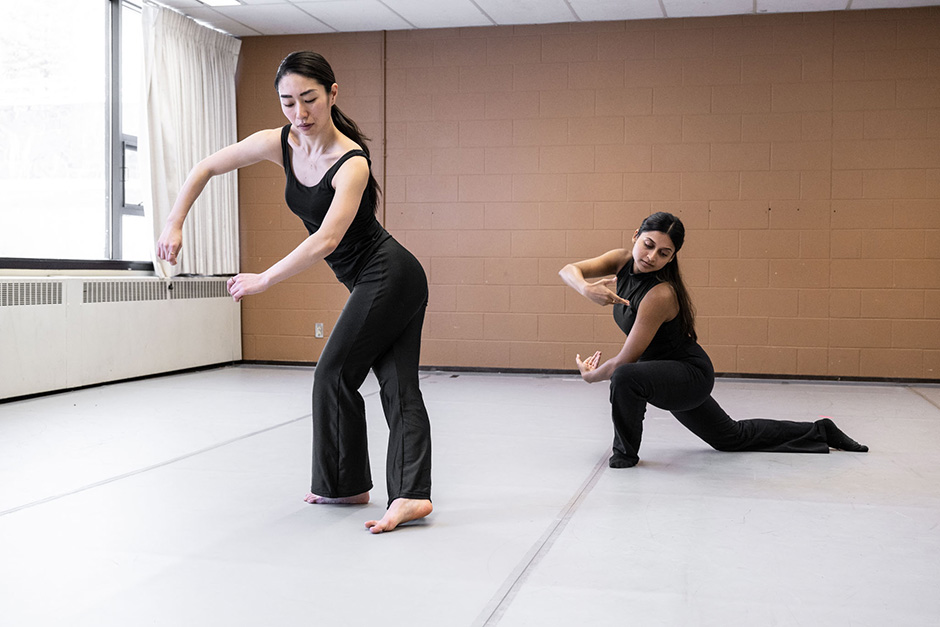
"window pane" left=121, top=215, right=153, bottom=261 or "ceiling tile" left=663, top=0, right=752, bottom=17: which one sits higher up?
"ceiling tile" left=663, top=0, right=752, bottom=17

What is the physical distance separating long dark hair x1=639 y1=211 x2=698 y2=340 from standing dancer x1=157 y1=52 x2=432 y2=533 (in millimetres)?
1102

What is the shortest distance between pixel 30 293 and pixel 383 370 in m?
3.55

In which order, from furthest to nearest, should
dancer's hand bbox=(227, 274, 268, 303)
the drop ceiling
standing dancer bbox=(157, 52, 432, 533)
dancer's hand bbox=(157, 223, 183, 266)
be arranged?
the drop ceiling
standing dancer bbox=(157, 52, 432, 533)
dancer's hand bbox=(157, 223, 183, 266)
dancer's hand bbox=(227, 274, 268, 303)

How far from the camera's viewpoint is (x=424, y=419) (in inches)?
107

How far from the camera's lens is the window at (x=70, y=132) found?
5422 millimetres

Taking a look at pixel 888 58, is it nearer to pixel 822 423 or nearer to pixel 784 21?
pixel 784 21

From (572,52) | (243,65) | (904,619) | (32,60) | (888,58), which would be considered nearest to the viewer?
(904,619)

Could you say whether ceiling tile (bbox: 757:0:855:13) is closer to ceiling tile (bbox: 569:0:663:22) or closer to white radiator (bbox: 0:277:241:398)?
ceiling tile (bbox: 569:0:663:22)

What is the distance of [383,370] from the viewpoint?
2727mm

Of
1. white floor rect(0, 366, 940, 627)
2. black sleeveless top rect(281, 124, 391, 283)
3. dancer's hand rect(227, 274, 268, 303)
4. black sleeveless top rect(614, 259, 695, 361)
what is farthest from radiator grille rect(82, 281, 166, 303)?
dancer's hand rect(227, 274, 268, 303)

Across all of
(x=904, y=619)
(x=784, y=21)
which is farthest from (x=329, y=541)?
(x=784, y=21)

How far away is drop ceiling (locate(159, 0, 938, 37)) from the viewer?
6.30m

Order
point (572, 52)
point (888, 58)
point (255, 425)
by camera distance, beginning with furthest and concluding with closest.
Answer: point (572, 52) < point (888, 58) < point (255, 425)

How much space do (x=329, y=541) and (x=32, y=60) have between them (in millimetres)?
4469
